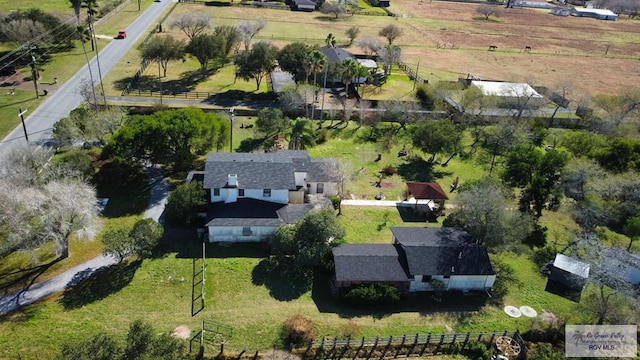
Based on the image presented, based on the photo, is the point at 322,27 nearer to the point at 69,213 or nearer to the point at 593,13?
the point at 69,213

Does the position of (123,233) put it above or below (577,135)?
below

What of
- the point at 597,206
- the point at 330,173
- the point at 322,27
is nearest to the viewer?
the point at 597,206

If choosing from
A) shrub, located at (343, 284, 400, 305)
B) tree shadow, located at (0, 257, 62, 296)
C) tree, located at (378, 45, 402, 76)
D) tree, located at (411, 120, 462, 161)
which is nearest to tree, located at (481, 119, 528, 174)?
tree, located at (411, 120, 462, 161)

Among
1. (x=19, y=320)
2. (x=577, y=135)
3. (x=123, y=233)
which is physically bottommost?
(x=19, y=320)

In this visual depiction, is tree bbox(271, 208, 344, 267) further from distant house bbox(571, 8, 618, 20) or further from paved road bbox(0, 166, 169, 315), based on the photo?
distant house bbox(571, 8, 618, 20)

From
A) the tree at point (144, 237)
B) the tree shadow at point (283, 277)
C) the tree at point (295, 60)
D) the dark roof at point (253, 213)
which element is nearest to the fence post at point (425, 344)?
the tree shadow at point (283, 277)

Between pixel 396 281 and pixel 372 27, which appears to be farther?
pixel 372 27

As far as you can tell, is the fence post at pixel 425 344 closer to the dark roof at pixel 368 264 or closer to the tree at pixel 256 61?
the dark roof at pixel 368 264

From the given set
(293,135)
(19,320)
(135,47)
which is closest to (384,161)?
(293,135)

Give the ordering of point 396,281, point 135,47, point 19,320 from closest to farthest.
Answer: point 19,320
point 396,281
point 135,47
